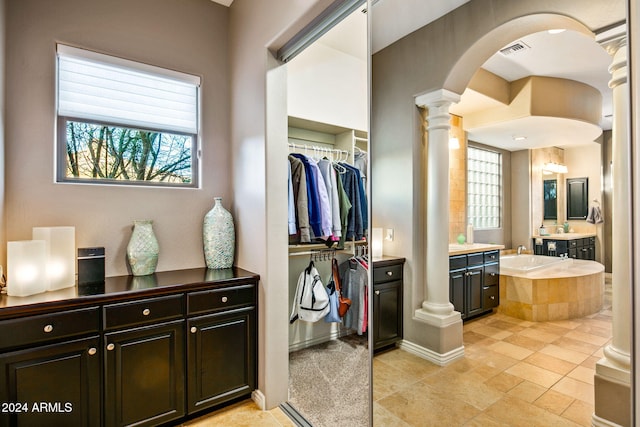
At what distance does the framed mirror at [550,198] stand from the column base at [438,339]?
1.73ft

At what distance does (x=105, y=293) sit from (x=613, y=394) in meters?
2.10

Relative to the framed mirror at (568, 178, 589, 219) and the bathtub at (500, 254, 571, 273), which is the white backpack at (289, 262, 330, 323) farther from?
the framed mirror at (568, 178, 589, 219)

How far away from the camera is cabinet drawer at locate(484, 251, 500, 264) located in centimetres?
112

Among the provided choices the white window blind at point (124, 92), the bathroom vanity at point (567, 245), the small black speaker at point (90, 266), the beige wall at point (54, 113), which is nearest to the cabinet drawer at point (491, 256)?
the bathroom vanity at point (567, 245)

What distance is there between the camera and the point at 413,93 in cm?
143

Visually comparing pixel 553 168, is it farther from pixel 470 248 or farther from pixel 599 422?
pixel 599 422

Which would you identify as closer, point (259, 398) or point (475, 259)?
point (475, 259)

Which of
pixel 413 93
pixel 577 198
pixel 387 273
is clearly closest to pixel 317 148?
pixel 413 93

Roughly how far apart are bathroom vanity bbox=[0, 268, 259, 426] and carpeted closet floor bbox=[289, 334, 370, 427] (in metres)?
0.42

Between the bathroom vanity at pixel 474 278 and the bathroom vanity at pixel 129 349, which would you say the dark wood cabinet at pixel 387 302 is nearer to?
the bathroom vanity at pixel 474 278

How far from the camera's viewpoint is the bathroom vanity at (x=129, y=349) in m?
1.51

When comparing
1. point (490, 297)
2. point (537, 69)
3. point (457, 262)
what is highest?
point (537, 69)

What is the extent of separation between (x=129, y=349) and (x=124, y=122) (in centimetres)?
153

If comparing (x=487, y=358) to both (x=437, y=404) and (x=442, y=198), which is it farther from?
(x=442, y=198)
